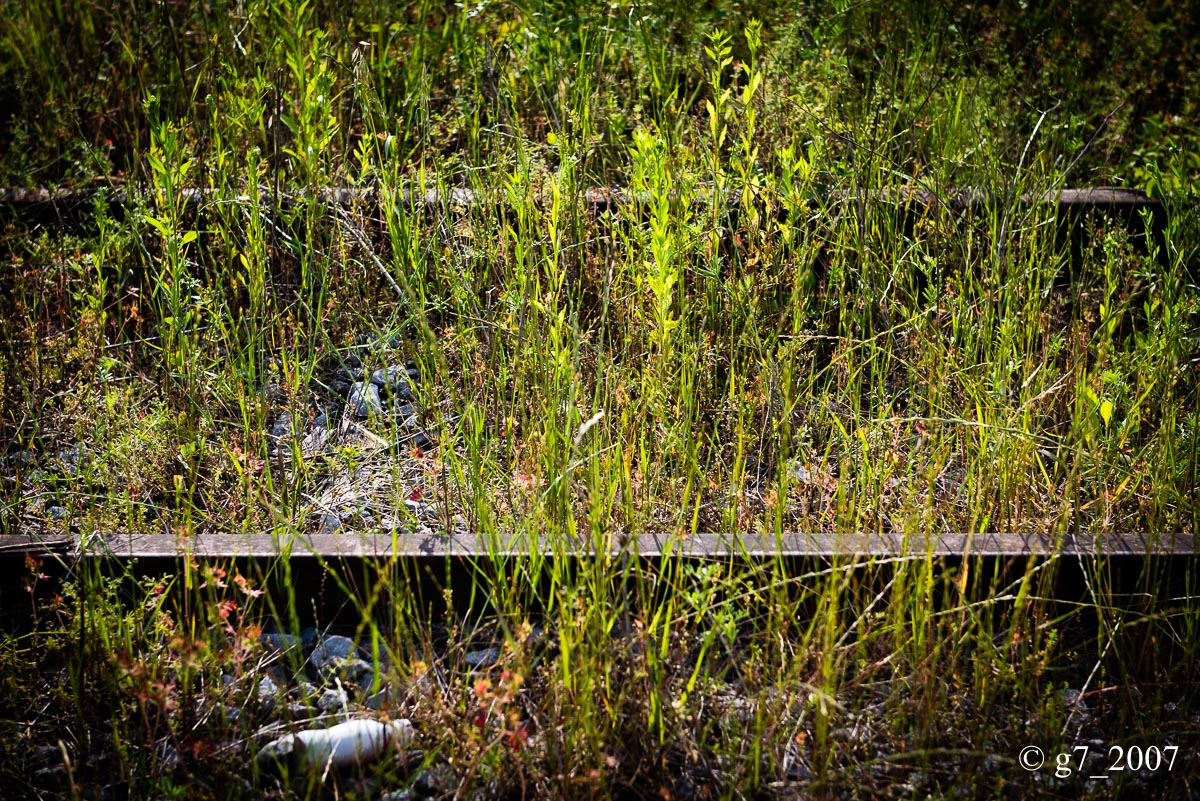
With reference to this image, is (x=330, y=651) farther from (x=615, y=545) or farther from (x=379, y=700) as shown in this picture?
(x=615, y=545)

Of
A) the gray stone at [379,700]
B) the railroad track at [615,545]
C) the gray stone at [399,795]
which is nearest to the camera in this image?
the gray stone at [399,795]

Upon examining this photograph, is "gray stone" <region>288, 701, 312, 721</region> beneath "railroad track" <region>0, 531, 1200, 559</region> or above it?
beneath

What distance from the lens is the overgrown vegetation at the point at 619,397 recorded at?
1984 mm

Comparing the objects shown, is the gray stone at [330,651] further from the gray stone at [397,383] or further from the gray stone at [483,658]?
the gray stone at [397,383]

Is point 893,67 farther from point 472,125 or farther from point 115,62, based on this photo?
point 115,62

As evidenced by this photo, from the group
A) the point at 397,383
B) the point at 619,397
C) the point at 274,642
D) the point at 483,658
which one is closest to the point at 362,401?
the point at 397,383

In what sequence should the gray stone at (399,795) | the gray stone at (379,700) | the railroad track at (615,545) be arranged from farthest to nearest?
the railroad track at (615,545)
the gray stone at (379,700)
the gray stone at (399,795)

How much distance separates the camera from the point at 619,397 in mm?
2719

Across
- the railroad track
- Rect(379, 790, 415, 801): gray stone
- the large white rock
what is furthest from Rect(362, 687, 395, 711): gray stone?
the railroad track

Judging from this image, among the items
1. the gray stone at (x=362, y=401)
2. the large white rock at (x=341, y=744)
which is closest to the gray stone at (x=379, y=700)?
the large white rock at (x=341, y=744)

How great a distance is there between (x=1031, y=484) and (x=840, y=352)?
2.07ft

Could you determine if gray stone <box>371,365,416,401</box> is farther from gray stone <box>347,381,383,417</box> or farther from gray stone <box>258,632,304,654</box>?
gray stone <box>258,632,304,654</box>

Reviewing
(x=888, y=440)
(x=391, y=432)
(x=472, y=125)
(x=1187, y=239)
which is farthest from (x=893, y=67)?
(x=391, y=432)

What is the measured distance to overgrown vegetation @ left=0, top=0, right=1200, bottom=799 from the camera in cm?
198
